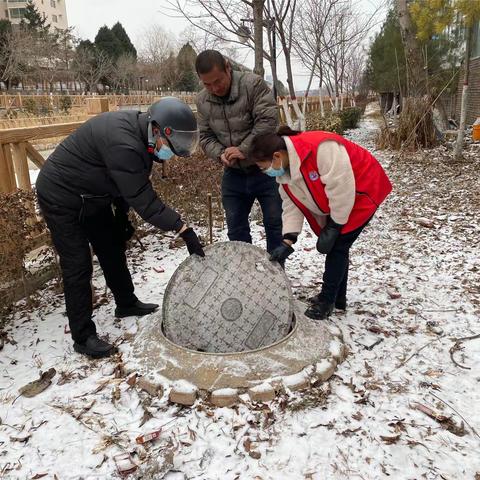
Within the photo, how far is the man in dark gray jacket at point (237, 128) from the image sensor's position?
3.17 metres

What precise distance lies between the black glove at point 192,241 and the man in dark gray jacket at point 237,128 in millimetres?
802

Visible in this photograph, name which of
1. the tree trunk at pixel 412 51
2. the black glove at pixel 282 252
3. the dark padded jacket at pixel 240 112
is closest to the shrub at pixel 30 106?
the tree trunk at pixel 412 51

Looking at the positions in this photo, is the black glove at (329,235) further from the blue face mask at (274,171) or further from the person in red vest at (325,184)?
the blue face mask at (274,171)

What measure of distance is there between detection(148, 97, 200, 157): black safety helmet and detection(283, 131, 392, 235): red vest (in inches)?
24.8

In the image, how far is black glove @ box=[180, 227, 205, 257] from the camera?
2.72 m

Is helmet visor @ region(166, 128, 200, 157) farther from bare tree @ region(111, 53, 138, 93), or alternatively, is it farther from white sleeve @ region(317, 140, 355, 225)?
bare tree @ region(111, 53, 138, 93)

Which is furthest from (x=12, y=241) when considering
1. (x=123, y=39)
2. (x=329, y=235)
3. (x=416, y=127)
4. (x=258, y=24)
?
(x=123, y=39)

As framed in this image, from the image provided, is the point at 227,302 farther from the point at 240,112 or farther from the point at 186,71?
the point at 186,71

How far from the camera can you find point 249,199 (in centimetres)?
359

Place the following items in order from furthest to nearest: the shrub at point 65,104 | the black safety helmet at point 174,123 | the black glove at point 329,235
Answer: the shrub at point 65,104 → the black glove at point 329,235 → the black safety helmet at point 174,123

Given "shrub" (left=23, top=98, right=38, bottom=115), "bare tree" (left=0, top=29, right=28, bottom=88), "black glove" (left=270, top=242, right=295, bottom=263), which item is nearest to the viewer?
"black glove" (left=270, top=242, right=295, bottom=263)

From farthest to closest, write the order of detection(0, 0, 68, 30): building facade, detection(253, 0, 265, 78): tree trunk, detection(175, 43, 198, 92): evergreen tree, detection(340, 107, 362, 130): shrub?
detection(0, 0, 68, 30): building facade
detection(175, 43, 198, 92): evergreen tree
detection(340, 107, 362, 130): shrub
detection(253, 0, 265, 78): tree trunk

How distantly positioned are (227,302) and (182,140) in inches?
43.9

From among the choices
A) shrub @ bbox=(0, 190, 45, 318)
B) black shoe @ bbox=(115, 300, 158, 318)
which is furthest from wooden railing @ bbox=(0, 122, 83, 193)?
black shoe @ bbox=(115, 300, 158, 318)
